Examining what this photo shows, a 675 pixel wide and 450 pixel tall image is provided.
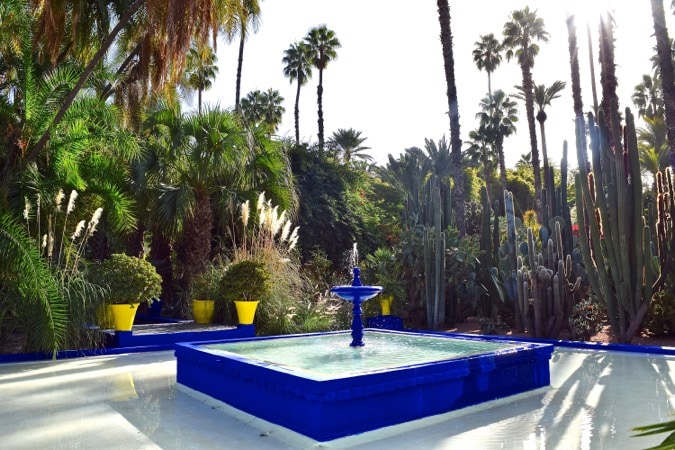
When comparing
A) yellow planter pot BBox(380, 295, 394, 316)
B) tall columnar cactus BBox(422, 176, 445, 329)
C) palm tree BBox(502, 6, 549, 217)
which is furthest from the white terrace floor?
palm tree BBox(502, 6, 549, 217)

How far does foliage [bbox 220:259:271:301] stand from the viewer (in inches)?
416

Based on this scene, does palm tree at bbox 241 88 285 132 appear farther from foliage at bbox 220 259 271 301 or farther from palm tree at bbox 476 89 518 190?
foliage at bbox 220 259 271 301

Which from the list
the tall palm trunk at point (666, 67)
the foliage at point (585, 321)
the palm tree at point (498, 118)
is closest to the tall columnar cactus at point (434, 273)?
the foliage at point (585, 321)

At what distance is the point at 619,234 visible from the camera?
367 inches

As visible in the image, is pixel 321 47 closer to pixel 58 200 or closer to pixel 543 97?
pixel 543 97

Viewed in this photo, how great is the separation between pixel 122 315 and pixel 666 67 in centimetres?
970

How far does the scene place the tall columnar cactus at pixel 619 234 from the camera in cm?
920

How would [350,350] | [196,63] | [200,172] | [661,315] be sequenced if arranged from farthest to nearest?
[196,63] → [200,172] → [661,315] → [350,350]

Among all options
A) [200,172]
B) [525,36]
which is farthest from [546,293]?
[525,36]

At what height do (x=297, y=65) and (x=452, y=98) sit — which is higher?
(x=297, y=65)

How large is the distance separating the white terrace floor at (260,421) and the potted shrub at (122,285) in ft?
6.88

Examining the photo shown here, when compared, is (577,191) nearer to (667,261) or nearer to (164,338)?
(667,261)

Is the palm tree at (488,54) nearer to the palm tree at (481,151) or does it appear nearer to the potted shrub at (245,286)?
the palm tree at (481,151)

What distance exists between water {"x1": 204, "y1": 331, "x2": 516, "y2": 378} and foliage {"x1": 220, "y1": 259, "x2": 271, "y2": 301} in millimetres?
2500
